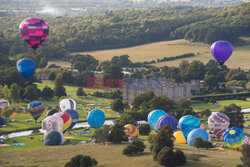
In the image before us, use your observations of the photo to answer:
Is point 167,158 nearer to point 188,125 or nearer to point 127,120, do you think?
point 188,125

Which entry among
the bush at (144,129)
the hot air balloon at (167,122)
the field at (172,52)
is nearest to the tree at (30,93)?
the bush at (144,129)

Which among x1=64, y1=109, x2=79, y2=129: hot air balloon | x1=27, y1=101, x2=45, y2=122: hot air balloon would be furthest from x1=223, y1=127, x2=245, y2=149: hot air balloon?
x1=27, y1=101, x2=45, y2=122: hot air balloon

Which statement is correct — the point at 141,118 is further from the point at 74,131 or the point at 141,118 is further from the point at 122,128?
the point at 122,128

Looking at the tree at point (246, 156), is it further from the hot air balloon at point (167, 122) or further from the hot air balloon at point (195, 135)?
the hot air balloon at point (167, 122)

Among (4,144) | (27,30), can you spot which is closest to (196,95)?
(27,30)

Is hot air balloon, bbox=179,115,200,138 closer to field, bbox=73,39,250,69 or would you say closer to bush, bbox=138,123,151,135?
bush, bbox=138,123,151,135

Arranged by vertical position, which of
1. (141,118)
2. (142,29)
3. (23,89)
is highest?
(142,29)

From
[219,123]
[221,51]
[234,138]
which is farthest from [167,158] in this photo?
[221,51]
